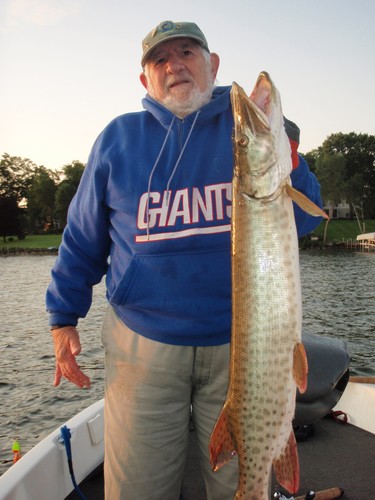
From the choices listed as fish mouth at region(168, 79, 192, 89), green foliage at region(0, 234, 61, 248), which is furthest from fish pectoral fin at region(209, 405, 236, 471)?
green foliage at region(0, 234, 61, 248)

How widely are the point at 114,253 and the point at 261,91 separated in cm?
136

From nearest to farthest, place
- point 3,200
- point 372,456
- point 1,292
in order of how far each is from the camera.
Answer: point 372,456
point 1,292
point 3,200

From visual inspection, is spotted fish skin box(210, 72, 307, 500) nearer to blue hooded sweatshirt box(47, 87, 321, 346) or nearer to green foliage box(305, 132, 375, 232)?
blue hooded sweatshirt box(47, 87, 321, 346)

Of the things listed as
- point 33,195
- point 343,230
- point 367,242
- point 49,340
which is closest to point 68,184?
point 33,195

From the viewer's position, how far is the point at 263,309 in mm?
2314

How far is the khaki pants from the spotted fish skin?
0.33 m

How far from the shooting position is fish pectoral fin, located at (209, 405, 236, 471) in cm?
240

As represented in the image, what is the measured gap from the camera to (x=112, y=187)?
9.48 feet

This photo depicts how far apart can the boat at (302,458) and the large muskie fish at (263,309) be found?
4.93ft

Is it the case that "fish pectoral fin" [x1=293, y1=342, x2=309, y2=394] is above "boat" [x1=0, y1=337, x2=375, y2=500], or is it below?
above

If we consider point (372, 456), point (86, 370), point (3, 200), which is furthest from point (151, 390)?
point (3, 200)

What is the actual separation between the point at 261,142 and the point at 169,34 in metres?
1.09

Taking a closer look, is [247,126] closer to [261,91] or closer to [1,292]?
[261,91]

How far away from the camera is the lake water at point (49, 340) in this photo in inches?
443
